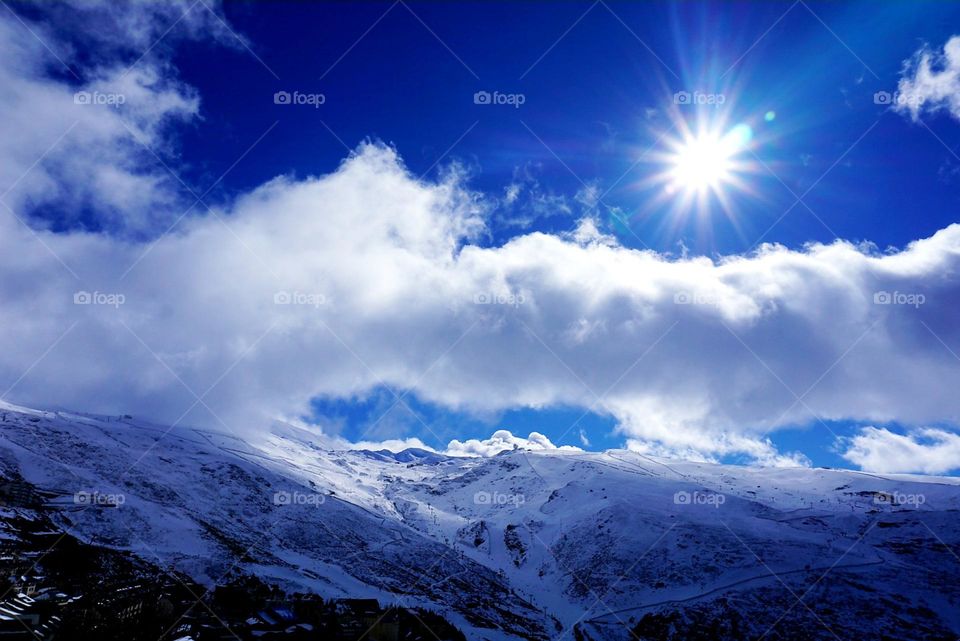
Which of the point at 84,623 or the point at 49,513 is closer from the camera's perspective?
the point at 84,623

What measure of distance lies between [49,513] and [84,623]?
165ft

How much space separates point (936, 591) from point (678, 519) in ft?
154

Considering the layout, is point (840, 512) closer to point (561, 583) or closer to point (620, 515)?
point (620, 515)

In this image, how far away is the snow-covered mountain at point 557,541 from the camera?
8656 centimetres

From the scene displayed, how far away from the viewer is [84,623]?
4778 cm

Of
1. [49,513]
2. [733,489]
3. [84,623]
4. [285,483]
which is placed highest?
[733,489]

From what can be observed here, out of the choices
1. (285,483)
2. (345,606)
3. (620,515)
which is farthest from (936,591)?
(285,483)

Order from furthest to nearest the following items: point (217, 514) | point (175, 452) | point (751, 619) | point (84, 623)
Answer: point (175, 452) → point (217, 514) → point (751, 619) → point (84, 623)

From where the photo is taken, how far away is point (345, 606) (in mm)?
74438

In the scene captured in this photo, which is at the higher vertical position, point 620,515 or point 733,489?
point 733,489

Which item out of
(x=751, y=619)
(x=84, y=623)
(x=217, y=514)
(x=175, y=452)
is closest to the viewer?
(x=84, y=623)

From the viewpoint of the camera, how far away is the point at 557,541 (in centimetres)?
13538

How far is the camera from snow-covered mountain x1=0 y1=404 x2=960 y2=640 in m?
86.6

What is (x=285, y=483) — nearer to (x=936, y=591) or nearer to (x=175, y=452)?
(x=175, y=452)
